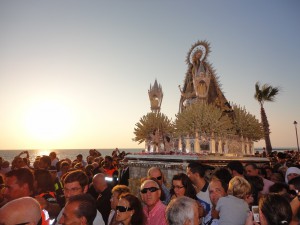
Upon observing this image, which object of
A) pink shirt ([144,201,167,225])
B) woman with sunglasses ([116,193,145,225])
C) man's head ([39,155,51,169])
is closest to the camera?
woman with sunglasses ([116,193,145,225])

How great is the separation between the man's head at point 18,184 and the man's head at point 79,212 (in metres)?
1.79

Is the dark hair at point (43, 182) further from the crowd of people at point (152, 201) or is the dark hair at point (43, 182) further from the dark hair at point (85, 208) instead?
the dark hair at point (85, 208)

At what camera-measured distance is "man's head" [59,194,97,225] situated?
3371 millimetres

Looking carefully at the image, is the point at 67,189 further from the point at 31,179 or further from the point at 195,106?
the point at 195,106

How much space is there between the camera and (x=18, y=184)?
4.72m

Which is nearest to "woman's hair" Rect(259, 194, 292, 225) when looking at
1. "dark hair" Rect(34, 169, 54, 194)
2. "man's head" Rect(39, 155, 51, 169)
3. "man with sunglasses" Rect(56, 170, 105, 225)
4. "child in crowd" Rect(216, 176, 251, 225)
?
"child in crowd" Rect(216, 176, 251, 225)

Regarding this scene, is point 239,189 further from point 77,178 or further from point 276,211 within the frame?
point 77,178

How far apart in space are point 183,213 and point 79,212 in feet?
4.71

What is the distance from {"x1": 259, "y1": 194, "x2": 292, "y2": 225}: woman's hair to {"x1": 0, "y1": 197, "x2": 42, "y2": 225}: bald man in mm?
2914

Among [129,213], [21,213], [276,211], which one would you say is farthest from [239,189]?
[21,213]

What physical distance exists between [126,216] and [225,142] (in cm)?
1050

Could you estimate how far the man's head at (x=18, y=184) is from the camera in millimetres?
4676

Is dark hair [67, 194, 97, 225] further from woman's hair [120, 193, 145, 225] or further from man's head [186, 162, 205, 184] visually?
man's head [186, 162, 205, 184]

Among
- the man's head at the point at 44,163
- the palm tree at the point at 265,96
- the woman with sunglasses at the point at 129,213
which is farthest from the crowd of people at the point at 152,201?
the palm tree at the point at 265,96
